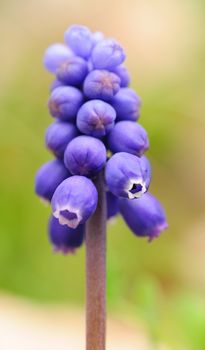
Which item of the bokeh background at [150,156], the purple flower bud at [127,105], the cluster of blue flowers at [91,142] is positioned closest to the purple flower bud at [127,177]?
the cluster of blue flowers at [91,142]

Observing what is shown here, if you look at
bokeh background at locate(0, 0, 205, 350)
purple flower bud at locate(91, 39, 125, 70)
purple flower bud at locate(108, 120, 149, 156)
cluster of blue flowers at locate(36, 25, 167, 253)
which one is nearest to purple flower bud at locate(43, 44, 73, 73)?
cluster of blue flowers at locate(36, 25, 167, 253)

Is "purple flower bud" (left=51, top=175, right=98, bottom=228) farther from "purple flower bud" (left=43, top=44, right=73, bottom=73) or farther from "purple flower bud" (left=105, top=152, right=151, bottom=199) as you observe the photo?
"purple flower bud" (left=43, top=44, right=73, bottom=73)

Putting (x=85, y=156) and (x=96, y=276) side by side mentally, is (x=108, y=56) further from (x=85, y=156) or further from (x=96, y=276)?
(x=96, y=276)

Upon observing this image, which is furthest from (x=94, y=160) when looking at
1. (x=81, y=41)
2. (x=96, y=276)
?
(x=81, y=41)

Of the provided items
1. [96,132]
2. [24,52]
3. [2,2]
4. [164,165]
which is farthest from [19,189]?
[96,132]

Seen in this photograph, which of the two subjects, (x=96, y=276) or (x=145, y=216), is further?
(x=145, y=216)

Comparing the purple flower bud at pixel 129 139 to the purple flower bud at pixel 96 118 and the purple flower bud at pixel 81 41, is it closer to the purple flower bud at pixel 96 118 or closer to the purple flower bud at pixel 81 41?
the purple flower bud at pixel 96 118
